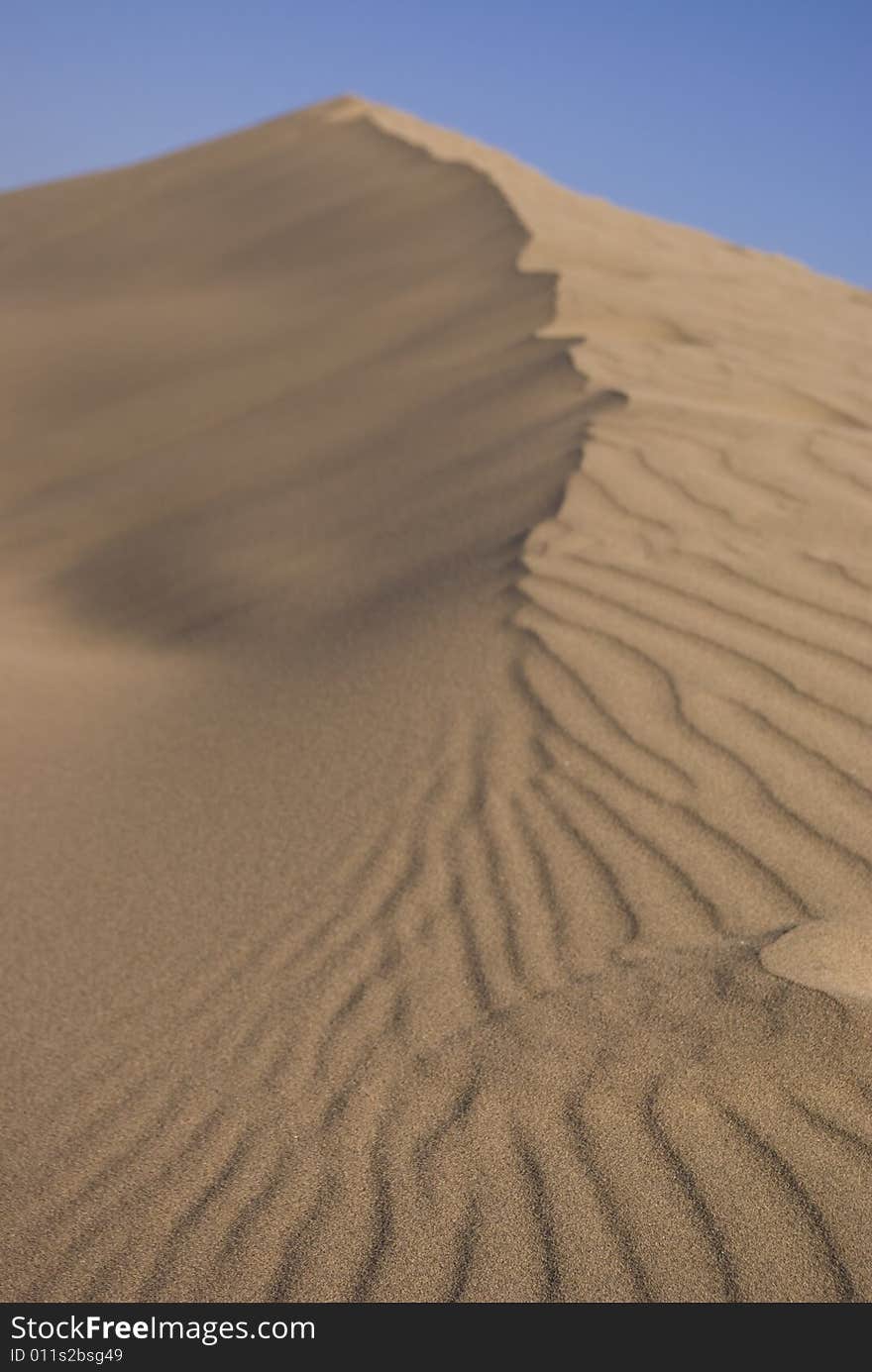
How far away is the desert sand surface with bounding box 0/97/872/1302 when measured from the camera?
1934mm

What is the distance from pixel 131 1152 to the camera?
217 centimetres

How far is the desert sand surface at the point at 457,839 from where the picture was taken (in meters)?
1.93

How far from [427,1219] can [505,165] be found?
40.5ft

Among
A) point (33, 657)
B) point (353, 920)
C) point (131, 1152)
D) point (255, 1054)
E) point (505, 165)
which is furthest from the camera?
point (505, 165)

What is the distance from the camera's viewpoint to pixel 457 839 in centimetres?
290

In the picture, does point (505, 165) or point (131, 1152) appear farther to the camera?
point (505, 165)

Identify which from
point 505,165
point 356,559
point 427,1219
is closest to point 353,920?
point 427,1219

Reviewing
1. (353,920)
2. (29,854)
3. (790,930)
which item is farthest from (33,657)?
(790,930)

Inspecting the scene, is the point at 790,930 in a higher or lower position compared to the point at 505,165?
lower

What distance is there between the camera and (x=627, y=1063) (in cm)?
213
